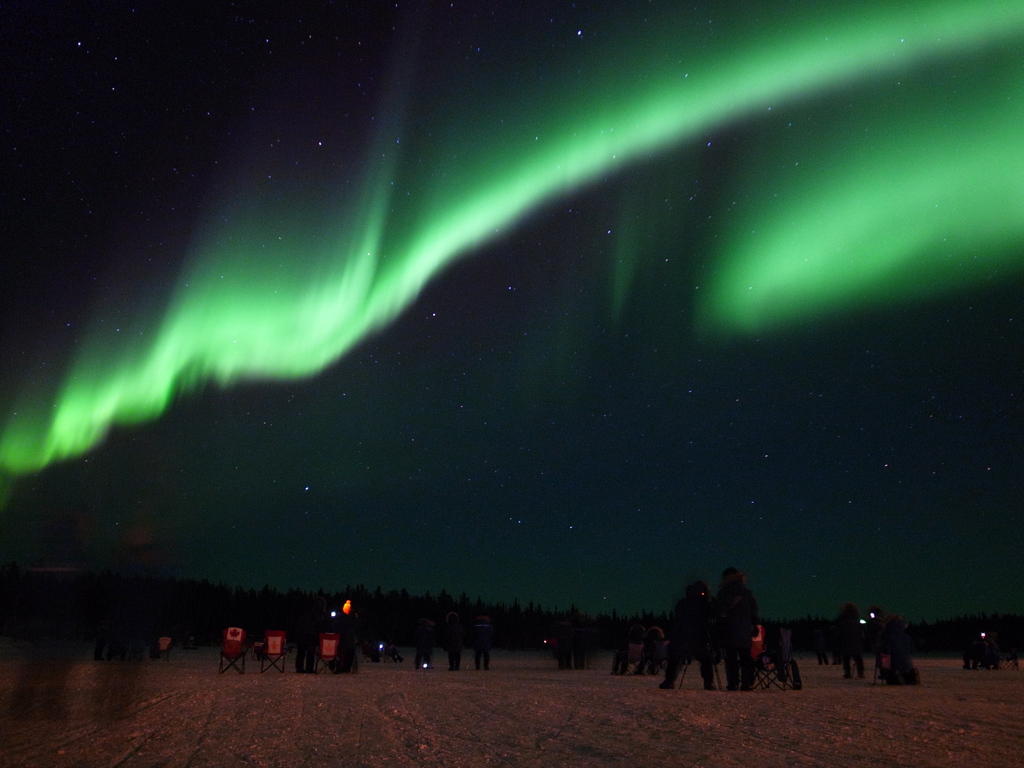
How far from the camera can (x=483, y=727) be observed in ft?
25.8

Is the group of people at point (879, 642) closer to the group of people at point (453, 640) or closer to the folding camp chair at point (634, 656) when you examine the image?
the folding camp chair at point (634, 656)

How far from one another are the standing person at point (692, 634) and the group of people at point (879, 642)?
3813mm

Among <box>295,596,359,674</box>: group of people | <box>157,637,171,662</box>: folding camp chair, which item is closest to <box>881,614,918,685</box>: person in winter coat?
<box>295,596,359,674</box>: group of people

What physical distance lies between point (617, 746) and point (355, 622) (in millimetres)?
13860

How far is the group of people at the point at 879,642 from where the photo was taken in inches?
584

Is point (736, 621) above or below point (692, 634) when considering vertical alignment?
above

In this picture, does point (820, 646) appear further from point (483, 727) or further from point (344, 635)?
point (483, 727)

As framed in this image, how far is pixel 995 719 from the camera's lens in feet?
28.4

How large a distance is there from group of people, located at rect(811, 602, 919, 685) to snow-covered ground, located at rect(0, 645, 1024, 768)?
2.70m

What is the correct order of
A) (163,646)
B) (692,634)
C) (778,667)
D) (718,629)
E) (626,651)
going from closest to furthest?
(718,629) < (692,634) < (778,667) < (626,651) < (163,646)

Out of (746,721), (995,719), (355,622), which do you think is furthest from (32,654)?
(355,622)

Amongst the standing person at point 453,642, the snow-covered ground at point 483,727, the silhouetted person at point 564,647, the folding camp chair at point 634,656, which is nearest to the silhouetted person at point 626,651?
the folding camp chair at point 634,656

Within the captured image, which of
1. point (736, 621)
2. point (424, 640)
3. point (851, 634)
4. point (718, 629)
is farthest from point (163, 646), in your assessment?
point (851, 634)

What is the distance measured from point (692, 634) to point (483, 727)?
6040 mm
